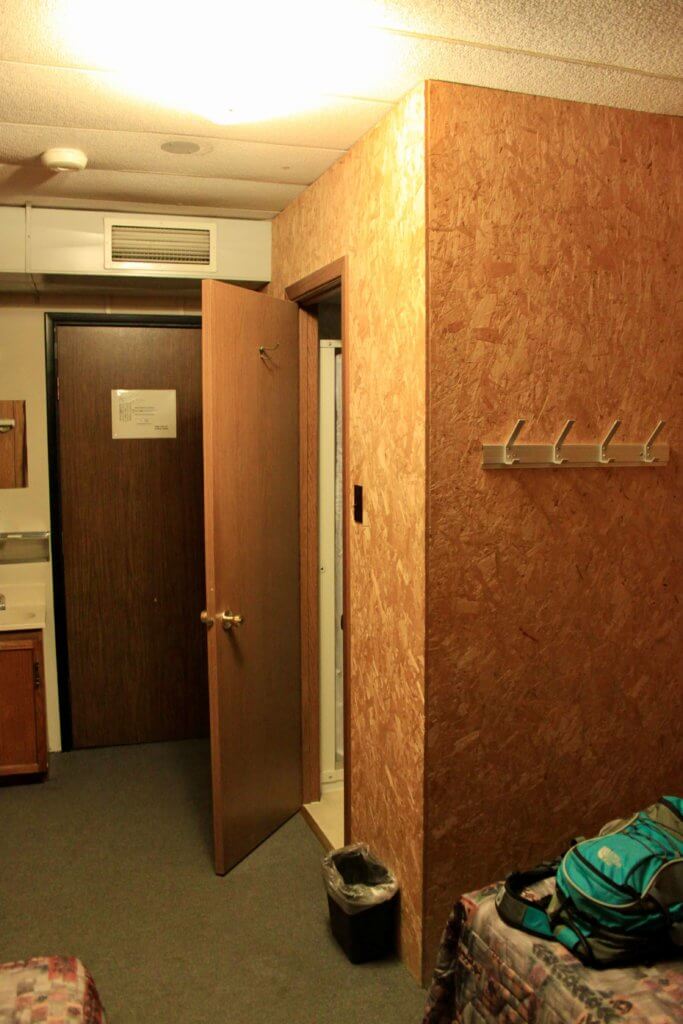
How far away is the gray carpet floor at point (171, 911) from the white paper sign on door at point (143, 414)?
165 centimetres

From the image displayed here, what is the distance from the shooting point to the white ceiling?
185cm

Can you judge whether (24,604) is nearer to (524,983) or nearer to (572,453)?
(572,453)

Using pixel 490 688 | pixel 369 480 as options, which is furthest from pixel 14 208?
pixel 490 688

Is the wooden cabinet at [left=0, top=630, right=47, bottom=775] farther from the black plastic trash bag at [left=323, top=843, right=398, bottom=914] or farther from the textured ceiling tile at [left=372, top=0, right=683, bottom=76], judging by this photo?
the textured ceiling tile at [left=372, top=0, right=683, bottom=76]

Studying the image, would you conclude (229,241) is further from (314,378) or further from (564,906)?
(564,906)

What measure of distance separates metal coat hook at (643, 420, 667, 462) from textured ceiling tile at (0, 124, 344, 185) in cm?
135

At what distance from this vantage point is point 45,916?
9.18 ft

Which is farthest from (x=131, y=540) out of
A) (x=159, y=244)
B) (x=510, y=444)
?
(x=510, y=444)

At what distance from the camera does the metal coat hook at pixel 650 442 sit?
2.50m

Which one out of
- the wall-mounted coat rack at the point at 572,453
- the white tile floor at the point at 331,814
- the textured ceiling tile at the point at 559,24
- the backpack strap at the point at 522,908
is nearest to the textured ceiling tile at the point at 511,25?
the textured ceiling tile at the point at 559,24

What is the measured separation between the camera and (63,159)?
9.03 feet

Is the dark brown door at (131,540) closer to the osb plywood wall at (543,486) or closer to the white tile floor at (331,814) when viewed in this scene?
the white tile floor at (331,814)

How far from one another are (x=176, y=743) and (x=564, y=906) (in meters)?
2.82

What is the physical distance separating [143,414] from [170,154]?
1554 mm
